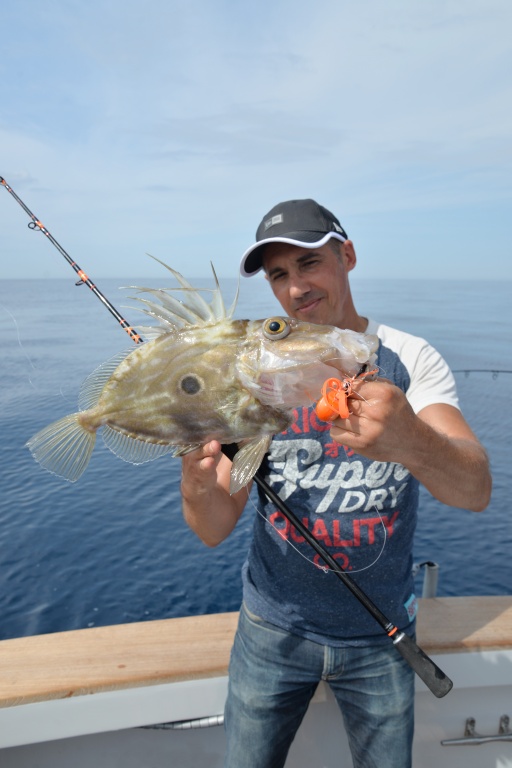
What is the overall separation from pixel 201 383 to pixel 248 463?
1.42 ft

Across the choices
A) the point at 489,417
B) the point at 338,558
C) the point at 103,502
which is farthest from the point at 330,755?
the point at 489,417

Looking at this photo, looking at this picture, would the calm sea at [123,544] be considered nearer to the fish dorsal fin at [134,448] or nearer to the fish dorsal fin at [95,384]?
the fish dorsal fin at [95,384]

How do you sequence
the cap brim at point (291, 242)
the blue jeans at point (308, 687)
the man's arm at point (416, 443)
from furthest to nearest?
the cap brim at point (291, 242), the blue jeans at point (308, 687), the man's arm at point (416, 443)

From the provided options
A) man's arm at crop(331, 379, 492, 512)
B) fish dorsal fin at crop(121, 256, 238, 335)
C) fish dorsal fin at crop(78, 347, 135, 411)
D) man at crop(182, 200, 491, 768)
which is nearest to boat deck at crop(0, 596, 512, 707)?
man at crop(182, 200, 491, 768)

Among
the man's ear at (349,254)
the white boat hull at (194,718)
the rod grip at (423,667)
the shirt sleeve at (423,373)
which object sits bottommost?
the white boat hull at (194,718)

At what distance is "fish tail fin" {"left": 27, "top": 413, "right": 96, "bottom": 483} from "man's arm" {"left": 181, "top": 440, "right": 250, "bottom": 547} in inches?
20.5

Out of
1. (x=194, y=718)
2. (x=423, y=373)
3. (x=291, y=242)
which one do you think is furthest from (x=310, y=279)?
(x=194, y=718)

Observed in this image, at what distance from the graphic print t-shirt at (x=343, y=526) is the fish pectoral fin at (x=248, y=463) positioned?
2.31 ft

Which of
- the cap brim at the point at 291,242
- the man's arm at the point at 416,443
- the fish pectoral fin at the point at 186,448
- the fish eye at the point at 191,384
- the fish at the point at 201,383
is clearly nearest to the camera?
the man's arm at the point at 416,443

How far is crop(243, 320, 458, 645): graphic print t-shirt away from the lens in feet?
9.71

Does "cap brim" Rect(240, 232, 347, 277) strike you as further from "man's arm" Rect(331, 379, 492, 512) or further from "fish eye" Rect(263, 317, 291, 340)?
"man's arm" Rect(331, 379, 492, 512)

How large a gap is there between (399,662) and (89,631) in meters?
2.15

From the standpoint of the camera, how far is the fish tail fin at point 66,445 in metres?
2.58

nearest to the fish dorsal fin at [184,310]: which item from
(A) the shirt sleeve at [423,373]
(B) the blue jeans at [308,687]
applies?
(A) the shirt sleeve at [423,373]
